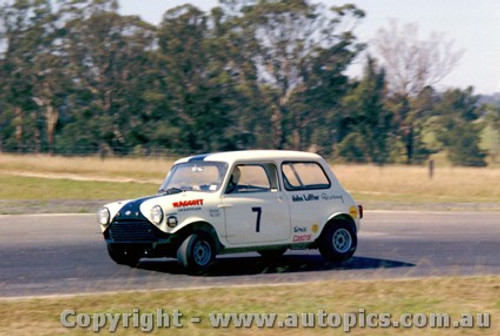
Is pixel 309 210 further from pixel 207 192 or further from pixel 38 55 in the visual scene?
pixel 38 55

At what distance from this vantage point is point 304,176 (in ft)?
43.6

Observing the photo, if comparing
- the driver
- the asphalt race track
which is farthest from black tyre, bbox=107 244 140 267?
the driver

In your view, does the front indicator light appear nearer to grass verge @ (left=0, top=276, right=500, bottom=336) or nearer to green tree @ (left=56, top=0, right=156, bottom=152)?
grass verge @ (left=0, top=276, right=500, bottom=336)

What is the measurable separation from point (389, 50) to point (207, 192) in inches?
2514

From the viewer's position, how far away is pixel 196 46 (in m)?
67.2

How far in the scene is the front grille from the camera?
1197cm

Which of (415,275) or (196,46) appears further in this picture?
(196,46)

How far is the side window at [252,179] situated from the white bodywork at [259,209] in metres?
0.05

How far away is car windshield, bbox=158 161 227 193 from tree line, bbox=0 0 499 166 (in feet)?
153

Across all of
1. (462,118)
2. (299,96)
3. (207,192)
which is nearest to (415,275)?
Answer: (207,192)

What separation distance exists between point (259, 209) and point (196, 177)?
1.02 meters
